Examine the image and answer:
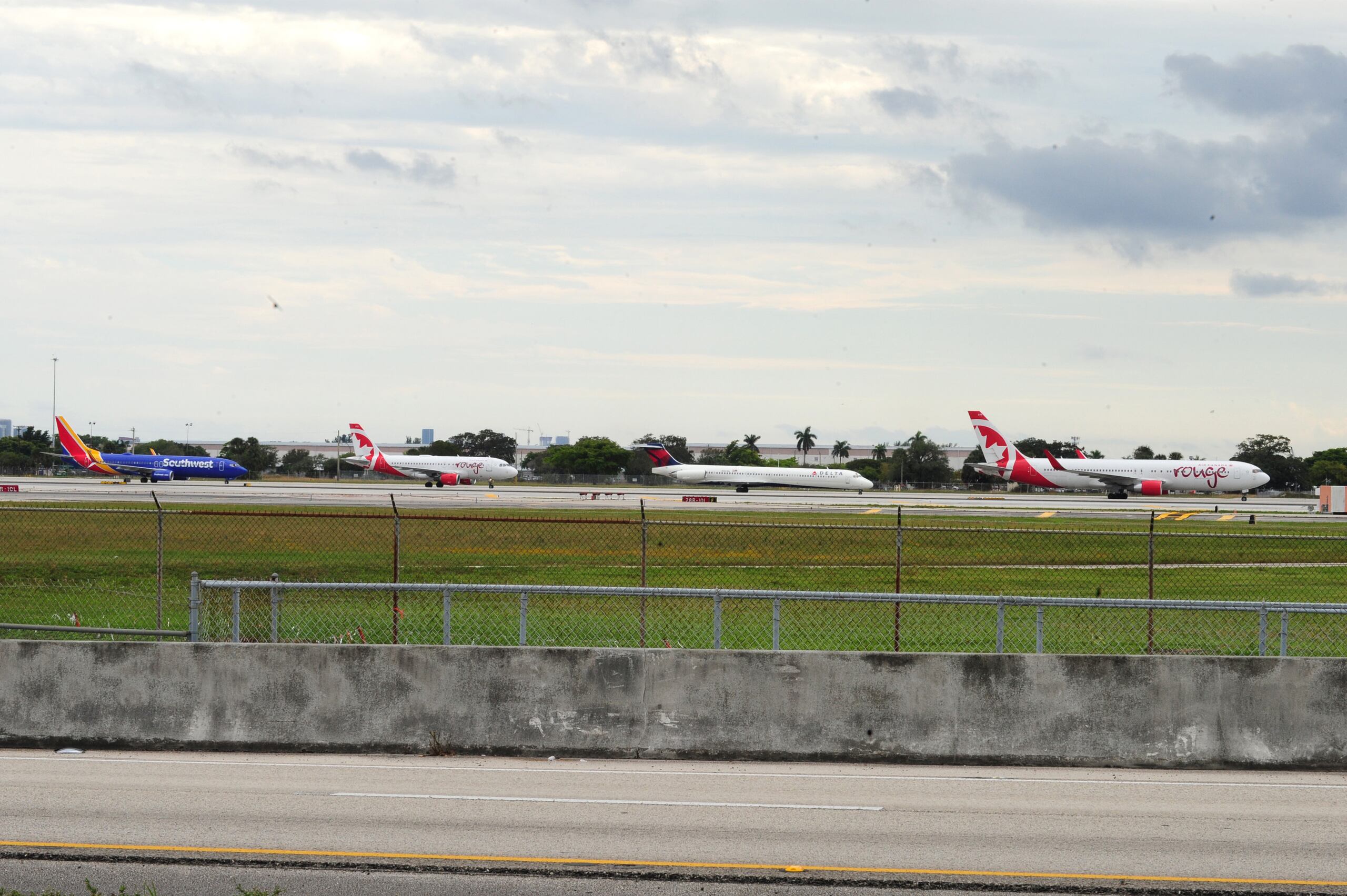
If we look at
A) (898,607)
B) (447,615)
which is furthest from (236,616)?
(898,607)

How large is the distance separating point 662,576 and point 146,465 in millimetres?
95628

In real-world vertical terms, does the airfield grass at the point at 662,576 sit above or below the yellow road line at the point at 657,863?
below

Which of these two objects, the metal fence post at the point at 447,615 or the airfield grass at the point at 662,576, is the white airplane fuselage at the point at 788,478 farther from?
the metal fence post at the point at 447,615

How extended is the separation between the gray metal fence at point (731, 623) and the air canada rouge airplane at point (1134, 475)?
66863 mm

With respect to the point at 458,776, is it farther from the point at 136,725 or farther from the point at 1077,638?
the point at 1077,638

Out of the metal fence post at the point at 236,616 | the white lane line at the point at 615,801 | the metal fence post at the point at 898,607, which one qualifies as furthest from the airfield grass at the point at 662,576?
the white lane line at the point at 615,801

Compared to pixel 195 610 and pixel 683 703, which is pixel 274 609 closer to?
pixel 195 610

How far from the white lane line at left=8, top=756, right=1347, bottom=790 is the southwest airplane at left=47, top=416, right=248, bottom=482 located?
97.7 m

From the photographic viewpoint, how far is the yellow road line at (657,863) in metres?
7.73

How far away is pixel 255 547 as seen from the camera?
107 feet

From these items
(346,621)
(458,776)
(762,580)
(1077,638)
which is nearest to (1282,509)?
(762,580)

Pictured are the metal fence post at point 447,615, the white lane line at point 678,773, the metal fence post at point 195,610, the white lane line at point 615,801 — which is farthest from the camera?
the metal fence post at point 195,610

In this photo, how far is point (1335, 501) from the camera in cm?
6656

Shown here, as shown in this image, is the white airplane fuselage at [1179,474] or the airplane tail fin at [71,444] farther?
the airplane tail fin at [71,444]
